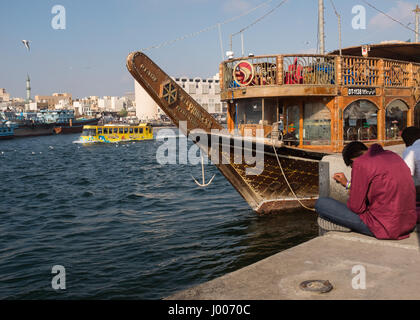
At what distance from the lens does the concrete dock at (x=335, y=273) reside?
3.30 meters

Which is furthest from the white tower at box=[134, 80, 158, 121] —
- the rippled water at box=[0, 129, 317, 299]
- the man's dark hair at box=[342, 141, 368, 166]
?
the man's dark hair at box=[342, 141, 368, 166]

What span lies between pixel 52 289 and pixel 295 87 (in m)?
7.89

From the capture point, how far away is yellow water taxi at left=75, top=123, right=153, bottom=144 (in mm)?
58031

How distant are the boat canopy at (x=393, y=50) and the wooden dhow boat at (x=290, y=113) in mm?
1532

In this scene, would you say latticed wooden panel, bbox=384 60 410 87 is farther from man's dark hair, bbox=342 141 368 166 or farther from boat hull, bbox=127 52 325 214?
man's dark hair, bbox=342 141 368 166

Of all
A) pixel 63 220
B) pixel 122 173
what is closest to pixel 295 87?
pixel 63 220

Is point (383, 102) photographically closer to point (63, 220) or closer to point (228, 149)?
point (228, 149)

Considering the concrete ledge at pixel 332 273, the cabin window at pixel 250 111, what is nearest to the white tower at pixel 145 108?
the cabin window at pixel 250 111

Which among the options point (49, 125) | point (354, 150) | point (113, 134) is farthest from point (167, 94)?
point (49, 125)

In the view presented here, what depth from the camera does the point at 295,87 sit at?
1113 cm

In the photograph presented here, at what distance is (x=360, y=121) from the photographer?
12094 mm

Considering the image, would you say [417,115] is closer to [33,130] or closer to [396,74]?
[396,74]

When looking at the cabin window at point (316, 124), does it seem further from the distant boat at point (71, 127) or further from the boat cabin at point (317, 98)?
the distant boat at point (71, 127)

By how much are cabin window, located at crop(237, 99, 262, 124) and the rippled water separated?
2.99 m
